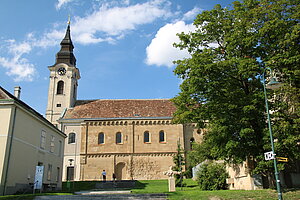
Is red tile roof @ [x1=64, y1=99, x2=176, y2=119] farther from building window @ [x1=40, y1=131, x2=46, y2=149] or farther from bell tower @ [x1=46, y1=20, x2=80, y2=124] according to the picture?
building window @ [x1=40, y1=131, x2=46, y2=149]

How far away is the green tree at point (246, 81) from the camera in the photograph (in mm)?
16828

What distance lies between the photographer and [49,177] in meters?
27.4

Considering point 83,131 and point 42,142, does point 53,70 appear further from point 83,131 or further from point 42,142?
point 42,142

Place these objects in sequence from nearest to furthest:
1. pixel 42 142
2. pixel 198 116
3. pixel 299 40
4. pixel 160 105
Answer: pixel 299 40 → pixel 198 116 → pixel 42 142 → pixel 160 105

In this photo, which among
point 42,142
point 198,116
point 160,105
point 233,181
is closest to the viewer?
point 198,116

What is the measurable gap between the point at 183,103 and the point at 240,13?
7.09 meters

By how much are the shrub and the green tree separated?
3.96 meters

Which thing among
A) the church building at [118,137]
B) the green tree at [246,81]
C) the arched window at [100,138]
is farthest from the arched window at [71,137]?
the green tree at [246,81]

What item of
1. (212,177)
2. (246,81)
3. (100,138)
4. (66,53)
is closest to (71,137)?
(100,138)

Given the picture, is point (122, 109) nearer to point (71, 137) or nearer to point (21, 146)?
point (71, 137)

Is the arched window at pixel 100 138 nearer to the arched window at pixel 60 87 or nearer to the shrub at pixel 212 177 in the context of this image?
the arched window at pixel 60 87

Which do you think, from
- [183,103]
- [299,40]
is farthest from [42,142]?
[299,40]

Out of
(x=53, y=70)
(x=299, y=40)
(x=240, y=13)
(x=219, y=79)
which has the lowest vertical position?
(x=219, y=79)

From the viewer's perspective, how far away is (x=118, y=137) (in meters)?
43.6
